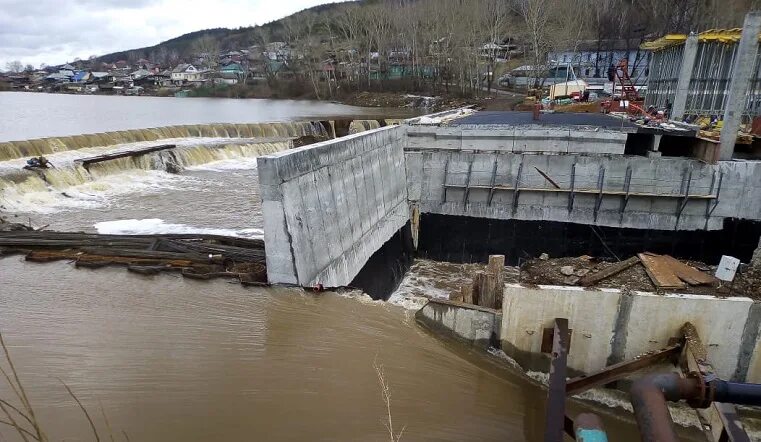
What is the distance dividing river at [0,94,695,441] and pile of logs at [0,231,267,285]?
33cm

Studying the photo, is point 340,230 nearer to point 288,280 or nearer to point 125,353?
point 288,280

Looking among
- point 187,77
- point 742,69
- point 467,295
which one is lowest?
point 467,295

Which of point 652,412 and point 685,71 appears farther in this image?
point 685,71

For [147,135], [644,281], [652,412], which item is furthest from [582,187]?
[147,135]

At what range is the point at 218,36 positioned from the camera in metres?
193

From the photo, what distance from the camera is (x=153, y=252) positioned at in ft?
33.2

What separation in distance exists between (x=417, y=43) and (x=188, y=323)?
6196cm

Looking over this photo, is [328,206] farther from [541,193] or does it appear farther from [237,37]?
[237,37]

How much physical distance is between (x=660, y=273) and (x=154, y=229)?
44.4 ft

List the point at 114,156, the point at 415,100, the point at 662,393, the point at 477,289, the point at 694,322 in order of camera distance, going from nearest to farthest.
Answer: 1. the point at 662,393
2. the point at 694,322
3. the point at 477,289
4. the point at 114,156
5. the point at 415,100

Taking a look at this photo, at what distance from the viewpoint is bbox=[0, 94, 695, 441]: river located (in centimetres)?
566

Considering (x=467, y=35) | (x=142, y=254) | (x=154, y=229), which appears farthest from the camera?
(x=467, y=35)

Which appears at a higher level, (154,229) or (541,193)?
(541,193)

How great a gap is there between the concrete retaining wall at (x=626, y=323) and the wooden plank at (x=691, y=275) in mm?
919
